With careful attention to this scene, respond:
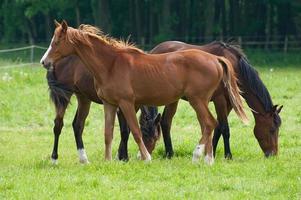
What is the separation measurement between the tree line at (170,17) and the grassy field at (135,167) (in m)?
28.4

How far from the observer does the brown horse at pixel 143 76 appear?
10086mm

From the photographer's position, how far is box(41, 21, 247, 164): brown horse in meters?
10.1

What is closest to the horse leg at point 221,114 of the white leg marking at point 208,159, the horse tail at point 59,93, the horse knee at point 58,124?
the white leg marking at point 208,159

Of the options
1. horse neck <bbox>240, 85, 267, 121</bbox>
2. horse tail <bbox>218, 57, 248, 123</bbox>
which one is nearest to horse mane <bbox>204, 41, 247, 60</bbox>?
horse neck <bbox>240, 85, 267, 121</bbox>

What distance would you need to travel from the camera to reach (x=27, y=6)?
53.5 metres

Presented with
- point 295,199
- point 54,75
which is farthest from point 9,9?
point 295,199

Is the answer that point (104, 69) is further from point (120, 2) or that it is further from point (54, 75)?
point (120, 2)

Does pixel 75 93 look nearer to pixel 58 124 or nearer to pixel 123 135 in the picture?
pixel 58 124

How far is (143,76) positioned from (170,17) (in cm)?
3957

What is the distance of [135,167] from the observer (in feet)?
30.7

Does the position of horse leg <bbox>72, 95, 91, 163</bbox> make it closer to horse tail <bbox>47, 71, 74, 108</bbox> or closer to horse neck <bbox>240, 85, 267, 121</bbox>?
horse tail <bbox>47, 71, 74, 108</bbox>

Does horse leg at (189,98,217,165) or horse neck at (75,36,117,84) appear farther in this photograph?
horse neck at (75,36,117,84)

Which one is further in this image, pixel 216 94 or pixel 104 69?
pixel 216 94

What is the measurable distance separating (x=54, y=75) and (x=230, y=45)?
306 centimetres
